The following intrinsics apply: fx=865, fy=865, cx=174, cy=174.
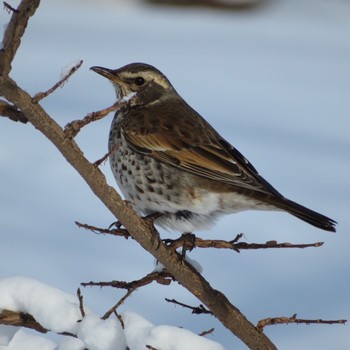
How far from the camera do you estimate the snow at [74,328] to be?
2918 millimetres

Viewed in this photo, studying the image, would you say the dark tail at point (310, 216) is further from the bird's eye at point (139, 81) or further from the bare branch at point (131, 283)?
the bird's eye at point (139, 81)

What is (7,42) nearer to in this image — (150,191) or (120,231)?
(120,231)

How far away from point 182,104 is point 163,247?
2.07 meters

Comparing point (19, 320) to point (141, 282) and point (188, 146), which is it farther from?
point (188, 146)

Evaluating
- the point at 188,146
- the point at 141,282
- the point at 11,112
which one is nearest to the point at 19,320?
the point at 141,282

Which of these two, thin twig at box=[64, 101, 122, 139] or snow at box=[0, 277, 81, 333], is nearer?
thin twig at box=[64, 101, 122, 139]

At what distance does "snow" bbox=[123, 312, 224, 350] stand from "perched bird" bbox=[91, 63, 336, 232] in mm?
1229

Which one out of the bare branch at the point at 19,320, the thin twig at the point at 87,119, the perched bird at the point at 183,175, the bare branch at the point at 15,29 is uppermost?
the perched bird at the point at 183,175

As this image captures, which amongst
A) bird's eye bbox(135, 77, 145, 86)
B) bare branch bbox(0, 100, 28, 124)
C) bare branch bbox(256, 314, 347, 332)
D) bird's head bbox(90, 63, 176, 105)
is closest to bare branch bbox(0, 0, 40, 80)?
bare branch bbox(0, 100, 28, 124)

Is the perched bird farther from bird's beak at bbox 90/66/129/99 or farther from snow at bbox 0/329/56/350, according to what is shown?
snow at bbox 0/329/56/350

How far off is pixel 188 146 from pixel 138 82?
74 cm

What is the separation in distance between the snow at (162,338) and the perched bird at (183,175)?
1229 mm

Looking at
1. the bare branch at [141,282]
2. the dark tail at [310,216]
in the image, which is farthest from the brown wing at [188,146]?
the bare branch at [141,282]

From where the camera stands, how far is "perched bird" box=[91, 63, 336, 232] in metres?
4.29
